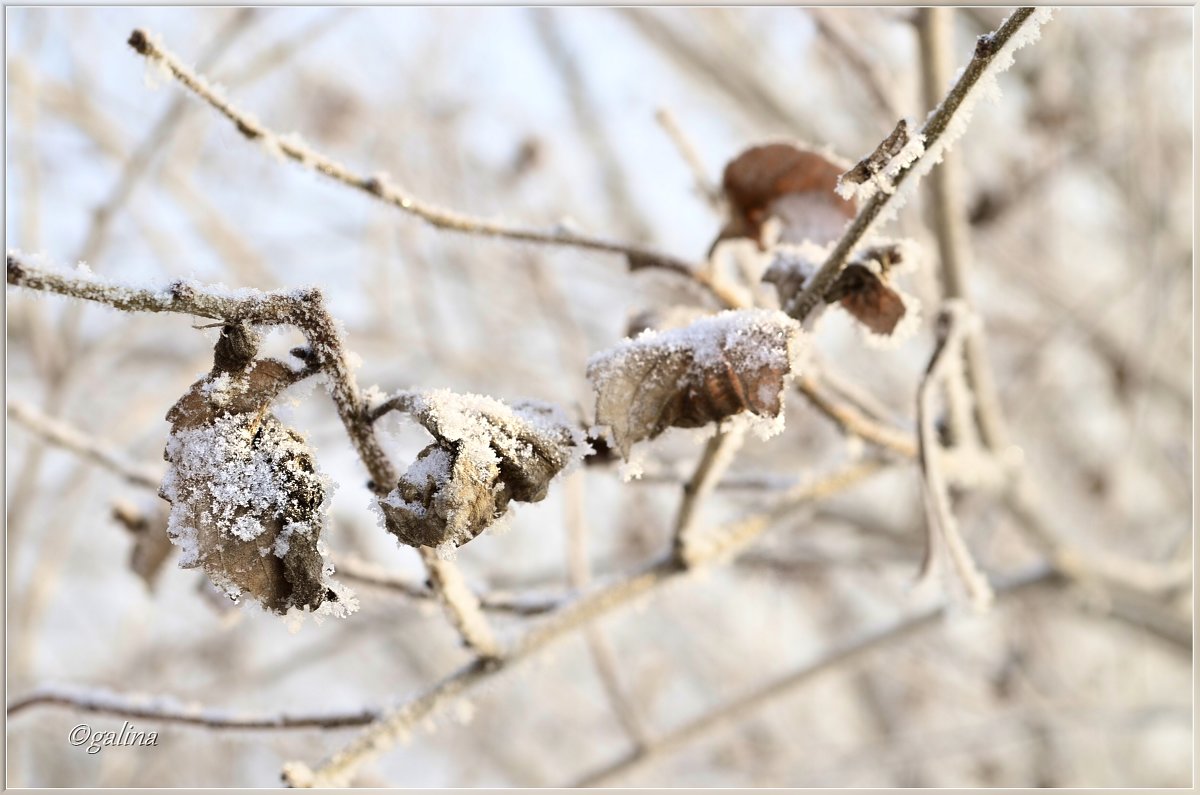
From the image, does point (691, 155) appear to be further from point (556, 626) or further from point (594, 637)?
point (594, 637)

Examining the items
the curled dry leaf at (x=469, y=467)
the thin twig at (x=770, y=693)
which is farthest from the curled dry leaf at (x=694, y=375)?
the thin twig at (x=770, y=693)

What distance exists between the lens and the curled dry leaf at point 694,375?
19.2 inches

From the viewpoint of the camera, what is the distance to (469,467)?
0.45 metres

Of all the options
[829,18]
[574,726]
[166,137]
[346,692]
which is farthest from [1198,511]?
[346,692]

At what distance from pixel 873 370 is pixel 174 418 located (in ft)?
9.28

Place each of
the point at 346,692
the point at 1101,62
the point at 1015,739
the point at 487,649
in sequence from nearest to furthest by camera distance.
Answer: the point at 487,649, the point at 1015,739, the point at 1101,62, the point at 346,692

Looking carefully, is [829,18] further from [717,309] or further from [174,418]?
[174,418]

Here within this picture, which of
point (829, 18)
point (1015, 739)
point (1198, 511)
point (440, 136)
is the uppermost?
point (440, 136)

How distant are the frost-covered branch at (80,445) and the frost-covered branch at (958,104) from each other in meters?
0.66

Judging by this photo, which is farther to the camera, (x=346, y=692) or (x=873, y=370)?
(x=346, y=692)

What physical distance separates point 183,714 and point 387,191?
1.44 ft

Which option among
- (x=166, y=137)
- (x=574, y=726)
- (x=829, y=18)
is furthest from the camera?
(x=574, y=726)

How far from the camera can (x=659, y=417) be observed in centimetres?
51

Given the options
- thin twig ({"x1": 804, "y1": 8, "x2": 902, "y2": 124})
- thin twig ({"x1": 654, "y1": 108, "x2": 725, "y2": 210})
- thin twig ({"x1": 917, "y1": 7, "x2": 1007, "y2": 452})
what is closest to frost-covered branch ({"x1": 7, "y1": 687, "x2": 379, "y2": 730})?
thin twig ({"x1": 654, "y1": 108, "x2": 725, "y2": 210})
